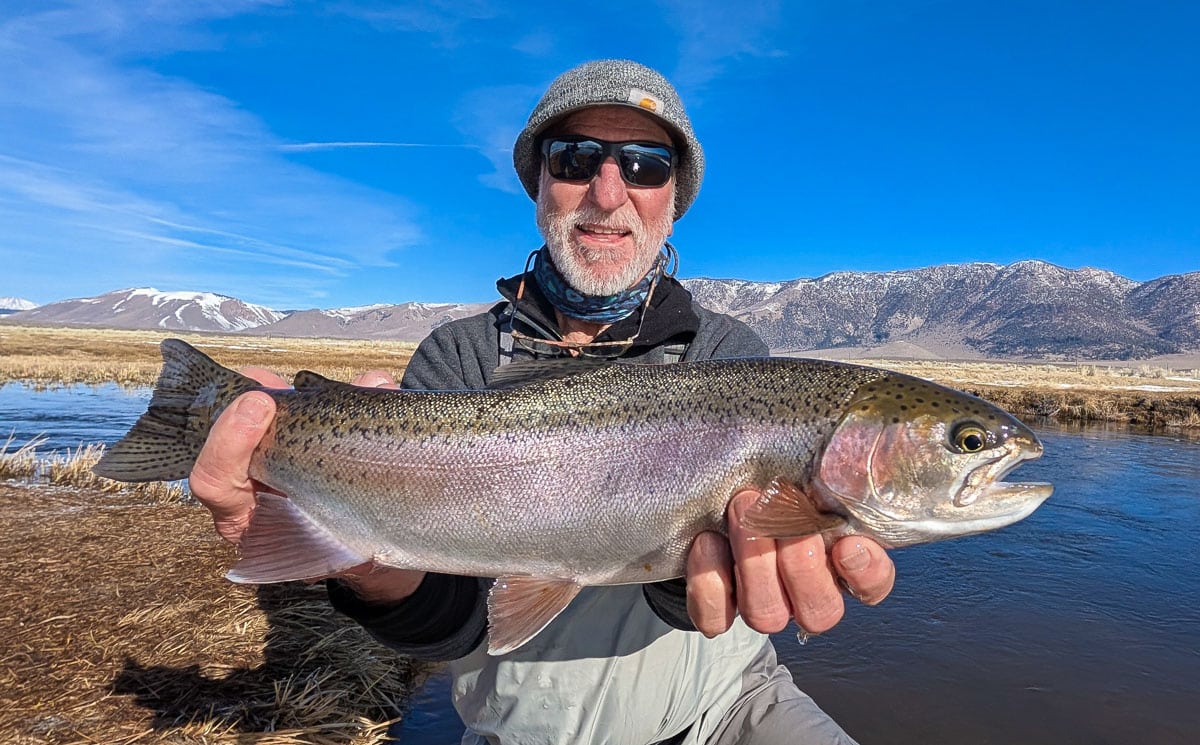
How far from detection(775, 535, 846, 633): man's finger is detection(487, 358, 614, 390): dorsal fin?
1.06 metres

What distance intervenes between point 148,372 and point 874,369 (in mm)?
41670

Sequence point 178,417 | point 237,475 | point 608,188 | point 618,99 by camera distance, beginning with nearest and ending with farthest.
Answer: point 237,475, point 178,417, point 618,99, point 608,188

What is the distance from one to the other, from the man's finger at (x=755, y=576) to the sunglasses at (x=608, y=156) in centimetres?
222

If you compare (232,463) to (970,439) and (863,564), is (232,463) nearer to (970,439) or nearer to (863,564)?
(863,564)

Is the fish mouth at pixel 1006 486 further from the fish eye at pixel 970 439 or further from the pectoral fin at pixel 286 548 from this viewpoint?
the pectoral fin at pixel 286 548

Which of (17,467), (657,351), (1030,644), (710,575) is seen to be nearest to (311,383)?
(657,351)

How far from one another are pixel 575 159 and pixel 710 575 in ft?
8.54

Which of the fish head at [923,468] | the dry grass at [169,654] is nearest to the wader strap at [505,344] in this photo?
the fish head at [923,468]

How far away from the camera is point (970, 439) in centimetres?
271

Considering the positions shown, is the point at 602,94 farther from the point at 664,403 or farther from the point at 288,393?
the point at 288,393

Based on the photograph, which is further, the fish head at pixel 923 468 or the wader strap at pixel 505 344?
the wader strap at pixel 505 344

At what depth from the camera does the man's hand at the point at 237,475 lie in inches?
112

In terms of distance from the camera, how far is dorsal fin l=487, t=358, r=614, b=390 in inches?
117

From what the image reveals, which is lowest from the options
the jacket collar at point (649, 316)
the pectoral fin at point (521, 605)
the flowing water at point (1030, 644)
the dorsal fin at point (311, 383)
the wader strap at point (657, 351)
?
the flowing water at point (1030, 644)
